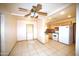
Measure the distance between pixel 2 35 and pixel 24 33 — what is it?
0.49 meters

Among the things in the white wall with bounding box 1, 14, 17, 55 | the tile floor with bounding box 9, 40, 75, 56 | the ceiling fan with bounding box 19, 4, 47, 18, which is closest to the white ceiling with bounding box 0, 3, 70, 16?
the ceiling fan with bounding box 19, 4, 47, 18

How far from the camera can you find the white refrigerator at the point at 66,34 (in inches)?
59.5

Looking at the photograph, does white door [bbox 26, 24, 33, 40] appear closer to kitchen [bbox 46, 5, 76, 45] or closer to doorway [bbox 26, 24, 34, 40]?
doorway [bbox 26, 24, 34, 40]

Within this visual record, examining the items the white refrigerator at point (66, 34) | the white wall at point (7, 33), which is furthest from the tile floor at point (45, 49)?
the white wall at point (7, 33)

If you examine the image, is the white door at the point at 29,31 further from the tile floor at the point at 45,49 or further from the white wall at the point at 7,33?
the white wall at the point at 7,33

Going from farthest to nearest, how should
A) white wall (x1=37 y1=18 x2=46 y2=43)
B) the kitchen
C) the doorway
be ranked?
1. the doorway
2. white wall (x1=37 y1=18 x2=46 y2=43)
3. the kitchen

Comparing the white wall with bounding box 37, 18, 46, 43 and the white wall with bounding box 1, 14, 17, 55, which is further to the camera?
the white wall with bounding box 37, 18, 46, 43

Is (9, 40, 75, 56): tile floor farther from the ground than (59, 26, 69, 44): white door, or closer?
closer

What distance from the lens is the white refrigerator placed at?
1.51m

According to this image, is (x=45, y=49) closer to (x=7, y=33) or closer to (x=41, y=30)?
(x=41, y=30)

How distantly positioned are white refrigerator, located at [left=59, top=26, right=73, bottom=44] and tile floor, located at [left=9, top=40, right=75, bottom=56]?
0.10 meters

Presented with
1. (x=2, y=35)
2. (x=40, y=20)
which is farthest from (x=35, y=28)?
(x=2, y=35)

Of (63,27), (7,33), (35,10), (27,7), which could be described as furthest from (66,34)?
(7,33)

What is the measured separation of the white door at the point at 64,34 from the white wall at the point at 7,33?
3.49 ft
